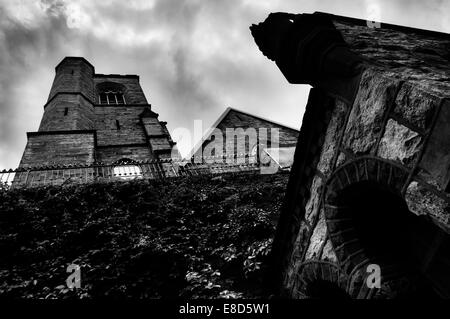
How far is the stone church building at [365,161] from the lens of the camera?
8.53 feet

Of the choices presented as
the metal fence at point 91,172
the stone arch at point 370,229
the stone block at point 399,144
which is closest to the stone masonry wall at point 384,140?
the stone block at point 399,144

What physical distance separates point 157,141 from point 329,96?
47.3 ft

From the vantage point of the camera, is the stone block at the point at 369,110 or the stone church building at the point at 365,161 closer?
the stone church building at the point at 365,161

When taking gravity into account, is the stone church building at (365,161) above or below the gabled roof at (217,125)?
below

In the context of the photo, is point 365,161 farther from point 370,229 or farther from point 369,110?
point 370,229

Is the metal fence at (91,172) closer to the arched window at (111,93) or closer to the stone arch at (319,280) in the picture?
the stone arch at (319,280)

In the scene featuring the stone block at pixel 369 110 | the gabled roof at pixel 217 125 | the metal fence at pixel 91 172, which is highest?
the gabled roof at pixel 217 125

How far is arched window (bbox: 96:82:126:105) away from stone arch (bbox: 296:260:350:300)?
840 inches

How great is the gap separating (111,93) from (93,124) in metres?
5.98

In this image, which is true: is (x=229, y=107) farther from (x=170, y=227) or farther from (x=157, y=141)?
(x=170, y=227)

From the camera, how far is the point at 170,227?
723 cm

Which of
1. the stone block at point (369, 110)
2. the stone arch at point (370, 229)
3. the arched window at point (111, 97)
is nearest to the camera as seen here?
the stone block at point (369, 110)

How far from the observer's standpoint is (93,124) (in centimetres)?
1939
